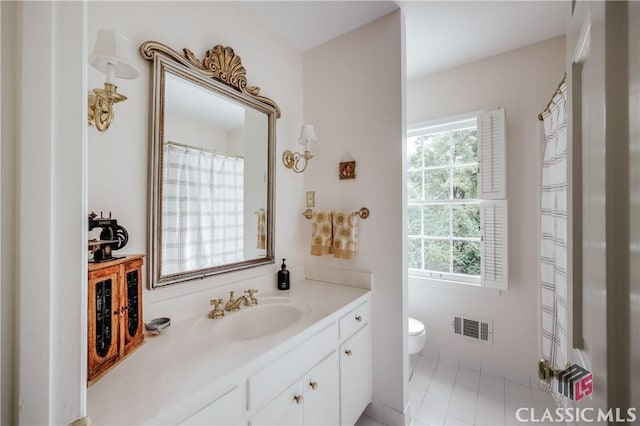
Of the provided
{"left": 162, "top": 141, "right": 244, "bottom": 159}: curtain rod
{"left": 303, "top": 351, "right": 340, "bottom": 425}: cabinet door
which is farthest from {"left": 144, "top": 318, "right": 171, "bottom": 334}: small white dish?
{"left": 162, "top": 141, "right": 244, "bottom": 159}: curtain rod

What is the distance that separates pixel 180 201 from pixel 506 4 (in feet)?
7.32

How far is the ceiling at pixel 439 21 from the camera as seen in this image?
5.32 ft

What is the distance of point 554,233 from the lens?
1611 millimetres

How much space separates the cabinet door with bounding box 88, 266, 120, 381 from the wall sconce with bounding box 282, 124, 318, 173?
3.87 ft

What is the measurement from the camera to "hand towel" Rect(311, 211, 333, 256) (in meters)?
1.80

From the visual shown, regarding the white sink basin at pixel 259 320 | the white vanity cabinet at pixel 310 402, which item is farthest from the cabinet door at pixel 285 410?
the white sink basin at pixel 259 320

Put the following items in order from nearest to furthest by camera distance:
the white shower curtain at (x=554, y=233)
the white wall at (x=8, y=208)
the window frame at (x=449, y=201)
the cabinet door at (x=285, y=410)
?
the white wall at (x=8, y=208)
the cabinet door at (x=285, y=410)
the white shower curtain at (x=554, y=233)
the window frame at (x=449, y=201)

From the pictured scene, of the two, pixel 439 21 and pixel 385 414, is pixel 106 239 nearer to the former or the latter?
pixel 385 414

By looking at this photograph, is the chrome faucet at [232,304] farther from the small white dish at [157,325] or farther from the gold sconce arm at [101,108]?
the gold sconce arm at [101,108]

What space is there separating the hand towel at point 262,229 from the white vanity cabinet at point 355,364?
2.20 feet

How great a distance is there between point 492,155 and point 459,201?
44 cm

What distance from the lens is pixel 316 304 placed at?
1424mm

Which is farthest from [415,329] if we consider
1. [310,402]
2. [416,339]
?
[310,402]

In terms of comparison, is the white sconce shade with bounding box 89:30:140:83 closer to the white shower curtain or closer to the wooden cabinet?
the wooden cabinet
